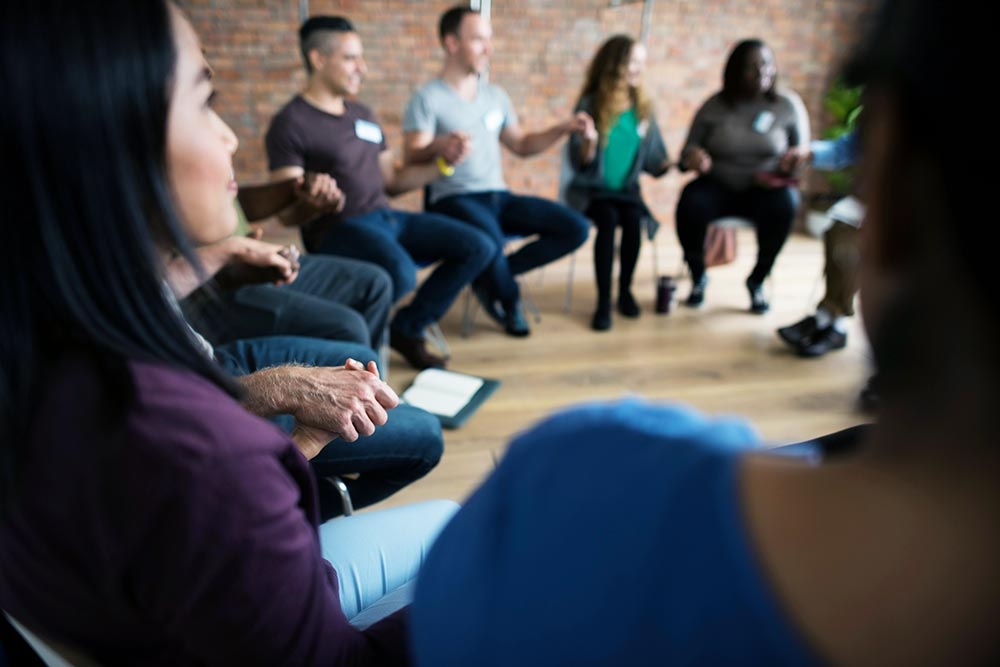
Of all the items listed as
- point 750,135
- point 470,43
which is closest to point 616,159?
point 750,135

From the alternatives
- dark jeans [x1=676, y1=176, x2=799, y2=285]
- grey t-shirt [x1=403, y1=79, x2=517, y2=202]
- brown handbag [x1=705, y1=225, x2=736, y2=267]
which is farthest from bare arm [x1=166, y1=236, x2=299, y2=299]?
brown handbag [x1=705, y1=225, x2=736, y2=267]

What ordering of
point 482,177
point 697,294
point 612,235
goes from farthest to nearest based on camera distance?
point 697,294
point 612,235
point 482,177

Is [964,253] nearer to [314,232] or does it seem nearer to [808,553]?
[808,553]

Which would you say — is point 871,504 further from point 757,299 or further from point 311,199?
point 757,299

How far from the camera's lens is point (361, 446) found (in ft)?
4.26

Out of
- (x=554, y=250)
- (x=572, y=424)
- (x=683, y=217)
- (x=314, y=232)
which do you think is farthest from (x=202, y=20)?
(x=572, y=424)

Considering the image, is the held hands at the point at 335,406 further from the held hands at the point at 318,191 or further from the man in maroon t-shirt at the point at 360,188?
the man in maroon t-shirt at the point at 360,188

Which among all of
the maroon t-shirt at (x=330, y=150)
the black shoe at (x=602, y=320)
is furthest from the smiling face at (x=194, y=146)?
the black shoe at (x=602, y=320)

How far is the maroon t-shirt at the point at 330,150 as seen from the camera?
2492 millimetres

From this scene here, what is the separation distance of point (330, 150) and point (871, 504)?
8.28ft

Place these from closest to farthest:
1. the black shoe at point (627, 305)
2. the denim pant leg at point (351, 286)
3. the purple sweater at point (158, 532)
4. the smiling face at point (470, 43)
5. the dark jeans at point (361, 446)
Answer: the purple sweater at point (158, 532) < the dark jeans at point (361, 446) < the denim pant leg at point (351, 286) < the smiling face at point (470, 43) < the black shoe at point (627, 305)

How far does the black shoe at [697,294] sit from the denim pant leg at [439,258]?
1244 millimetres

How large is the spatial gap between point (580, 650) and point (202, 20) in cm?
443

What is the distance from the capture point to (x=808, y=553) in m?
0.29
